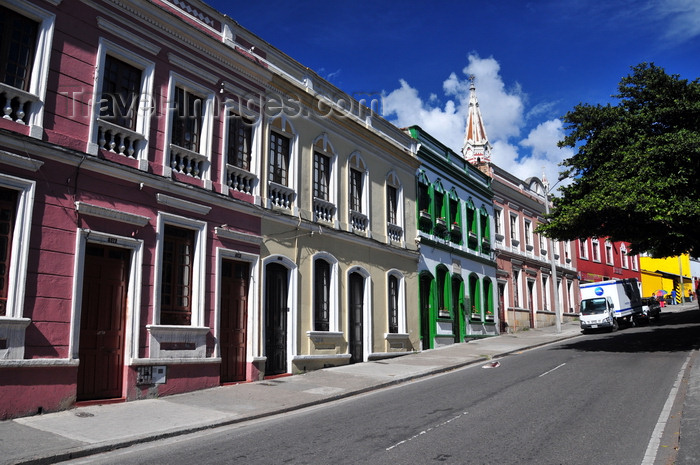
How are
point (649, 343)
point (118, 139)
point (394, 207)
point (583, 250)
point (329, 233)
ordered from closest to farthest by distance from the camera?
1. point (118, 139)
2. point (329, 233)
3. point (649, 343)
4. point (394, 207)
5. point (583, 250)

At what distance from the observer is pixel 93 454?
741 cm

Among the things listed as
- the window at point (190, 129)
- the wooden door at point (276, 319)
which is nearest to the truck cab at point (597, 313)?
the wooden door at point (276, 319)

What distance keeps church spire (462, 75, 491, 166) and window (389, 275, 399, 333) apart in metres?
12.2

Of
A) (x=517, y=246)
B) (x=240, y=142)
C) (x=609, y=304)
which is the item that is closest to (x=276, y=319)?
(x=240, y=142)

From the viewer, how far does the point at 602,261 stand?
43.5 metres

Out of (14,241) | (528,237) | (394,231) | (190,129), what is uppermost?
(528,237)

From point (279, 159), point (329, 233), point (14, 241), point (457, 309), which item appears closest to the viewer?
point (14, 241)

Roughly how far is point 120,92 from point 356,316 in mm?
9780

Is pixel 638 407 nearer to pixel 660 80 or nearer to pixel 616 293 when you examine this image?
pixel 660 80

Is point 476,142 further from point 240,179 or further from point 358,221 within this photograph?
point 240,179

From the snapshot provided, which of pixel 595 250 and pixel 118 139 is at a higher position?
pixel 595 250

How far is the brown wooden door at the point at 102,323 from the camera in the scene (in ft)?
34.3

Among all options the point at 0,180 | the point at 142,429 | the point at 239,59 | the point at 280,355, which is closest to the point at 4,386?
the point at 142,429

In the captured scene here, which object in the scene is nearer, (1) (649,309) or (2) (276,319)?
(2) (276,319)
